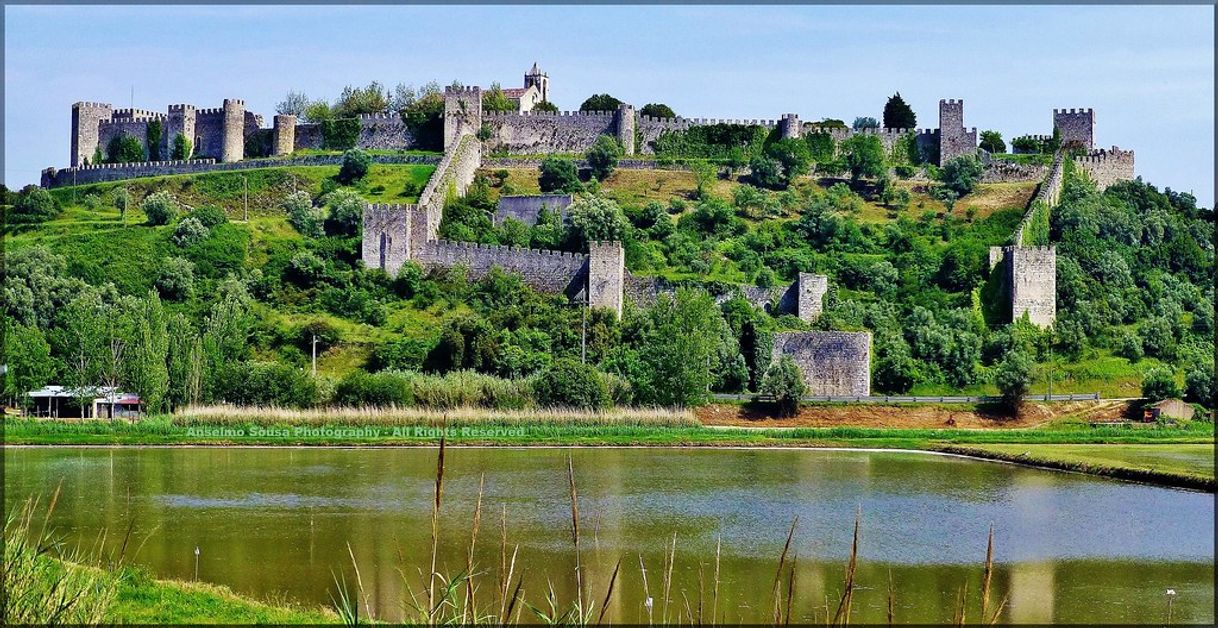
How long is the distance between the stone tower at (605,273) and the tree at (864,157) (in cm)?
1613

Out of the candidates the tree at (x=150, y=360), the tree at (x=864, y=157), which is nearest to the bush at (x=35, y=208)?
the tree at (x=150, y=360)

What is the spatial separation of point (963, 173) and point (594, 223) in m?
16.0

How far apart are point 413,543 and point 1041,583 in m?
7.52

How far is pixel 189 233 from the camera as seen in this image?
159 ft

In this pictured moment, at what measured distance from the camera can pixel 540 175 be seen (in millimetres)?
55656

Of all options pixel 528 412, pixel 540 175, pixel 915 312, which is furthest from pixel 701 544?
pixel 540 175

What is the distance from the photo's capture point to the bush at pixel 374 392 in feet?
121

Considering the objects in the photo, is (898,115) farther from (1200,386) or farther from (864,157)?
(1200,386)

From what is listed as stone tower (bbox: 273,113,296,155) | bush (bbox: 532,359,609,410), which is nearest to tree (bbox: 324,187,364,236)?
stone tower (bbox: 273,113,296,155)

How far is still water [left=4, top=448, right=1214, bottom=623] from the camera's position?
1529 cm

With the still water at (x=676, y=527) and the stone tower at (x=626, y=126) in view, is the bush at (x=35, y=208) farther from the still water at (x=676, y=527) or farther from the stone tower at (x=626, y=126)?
the still water at (x=676, y=527)

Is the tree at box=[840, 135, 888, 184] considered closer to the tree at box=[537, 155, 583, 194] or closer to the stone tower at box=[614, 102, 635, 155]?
the stone tower at box=[614, 102, 635, 155]

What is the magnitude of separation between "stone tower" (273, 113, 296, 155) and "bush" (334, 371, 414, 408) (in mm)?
26093

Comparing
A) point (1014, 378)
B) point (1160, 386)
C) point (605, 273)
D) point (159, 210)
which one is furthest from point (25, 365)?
point (1160, 386)
